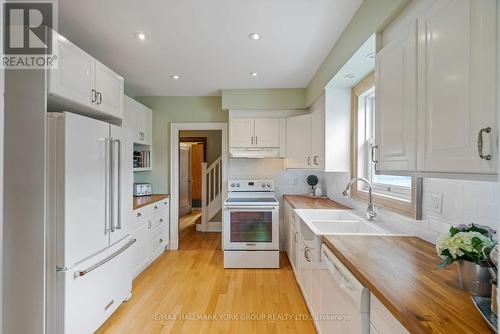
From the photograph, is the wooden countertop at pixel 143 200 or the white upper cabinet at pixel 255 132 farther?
the white upper cabinet at pixel 255 132

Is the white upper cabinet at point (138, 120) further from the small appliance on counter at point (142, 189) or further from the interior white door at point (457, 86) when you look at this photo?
the interior white door at point (457, 86)

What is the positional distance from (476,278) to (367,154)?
1773 mm

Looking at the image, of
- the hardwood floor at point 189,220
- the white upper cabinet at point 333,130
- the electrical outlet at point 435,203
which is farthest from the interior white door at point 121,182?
the hardwood floor at point 189,220

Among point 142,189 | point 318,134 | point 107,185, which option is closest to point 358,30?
point 318,134

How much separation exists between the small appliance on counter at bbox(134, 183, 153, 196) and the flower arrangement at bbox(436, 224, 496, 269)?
11.4 feet

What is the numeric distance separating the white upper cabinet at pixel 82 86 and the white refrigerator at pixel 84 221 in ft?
0.62

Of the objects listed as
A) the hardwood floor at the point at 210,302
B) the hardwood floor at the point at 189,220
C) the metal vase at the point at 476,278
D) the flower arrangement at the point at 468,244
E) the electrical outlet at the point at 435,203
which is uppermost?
the electrical outlet at the point at 435,203

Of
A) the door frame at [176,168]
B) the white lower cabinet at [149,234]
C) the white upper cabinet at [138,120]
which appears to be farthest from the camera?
the door frame at [176,168]

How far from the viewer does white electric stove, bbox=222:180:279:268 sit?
3098mm

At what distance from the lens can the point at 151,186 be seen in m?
3.83

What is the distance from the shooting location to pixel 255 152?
3.58 metres

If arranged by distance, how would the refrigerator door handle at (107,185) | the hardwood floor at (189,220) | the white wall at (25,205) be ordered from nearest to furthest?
Result: the white wall at (25,205) < the refrigerator door handle at (107,185) < the hardwood floor at (189,220)

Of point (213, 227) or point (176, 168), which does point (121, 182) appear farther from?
point (213, 227)

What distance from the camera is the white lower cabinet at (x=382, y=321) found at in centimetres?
83
